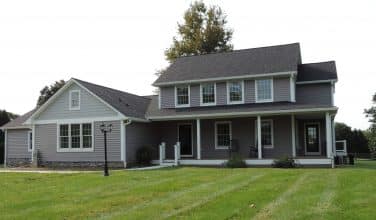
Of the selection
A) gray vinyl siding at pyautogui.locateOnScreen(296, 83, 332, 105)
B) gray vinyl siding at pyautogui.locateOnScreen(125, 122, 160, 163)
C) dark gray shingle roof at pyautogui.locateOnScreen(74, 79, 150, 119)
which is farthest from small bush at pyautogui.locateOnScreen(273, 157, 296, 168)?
dark gray shingle roof at pyautogui.locateOnScreen(74, 79, 150, 119)

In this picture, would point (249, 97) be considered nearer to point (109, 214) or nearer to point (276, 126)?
point (276, 126)

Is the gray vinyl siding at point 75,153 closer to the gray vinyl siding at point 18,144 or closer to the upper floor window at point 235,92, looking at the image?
the gray vinyl siding at point 18,144

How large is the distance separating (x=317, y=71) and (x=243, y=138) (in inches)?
229

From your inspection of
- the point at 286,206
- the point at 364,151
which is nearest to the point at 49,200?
the point at 286,206

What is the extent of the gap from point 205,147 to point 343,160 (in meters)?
7.53

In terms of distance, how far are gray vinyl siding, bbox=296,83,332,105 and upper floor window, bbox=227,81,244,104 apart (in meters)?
3.15

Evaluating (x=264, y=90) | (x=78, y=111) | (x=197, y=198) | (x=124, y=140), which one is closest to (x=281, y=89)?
(x=264, y=90)

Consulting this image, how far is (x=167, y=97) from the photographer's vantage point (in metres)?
27.5

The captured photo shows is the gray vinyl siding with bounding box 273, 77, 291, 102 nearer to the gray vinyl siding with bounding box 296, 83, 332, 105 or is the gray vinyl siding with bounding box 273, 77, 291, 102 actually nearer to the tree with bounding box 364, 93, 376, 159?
the gray vinyl siding with bounding box 296, 83, 332, 105

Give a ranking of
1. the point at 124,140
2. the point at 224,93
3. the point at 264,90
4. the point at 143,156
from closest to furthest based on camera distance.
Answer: the point at 124,140
the point at 143,156
the point at 264,90
the point at 224,93

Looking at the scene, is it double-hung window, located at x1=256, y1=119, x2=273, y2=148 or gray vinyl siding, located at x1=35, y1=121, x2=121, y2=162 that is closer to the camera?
gray vinyl siding, located at x1=35, y1=121, x2=121, y2=162

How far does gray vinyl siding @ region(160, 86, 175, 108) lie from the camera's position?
89.6 ft

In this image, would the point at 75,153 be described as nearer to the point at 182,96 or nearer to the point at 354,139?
the point at 182,96

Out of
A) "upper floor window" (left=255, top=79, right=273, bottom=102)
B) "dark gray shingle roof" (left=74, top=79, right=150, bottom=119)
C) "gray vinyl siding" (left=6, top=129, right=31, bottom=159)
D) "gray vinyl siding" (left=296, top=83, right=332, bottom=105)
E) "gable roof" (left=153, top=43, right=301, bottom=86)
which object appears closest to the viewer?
"dark gray shingle roof" (left=74, top=79, right=150, bottom=119)
